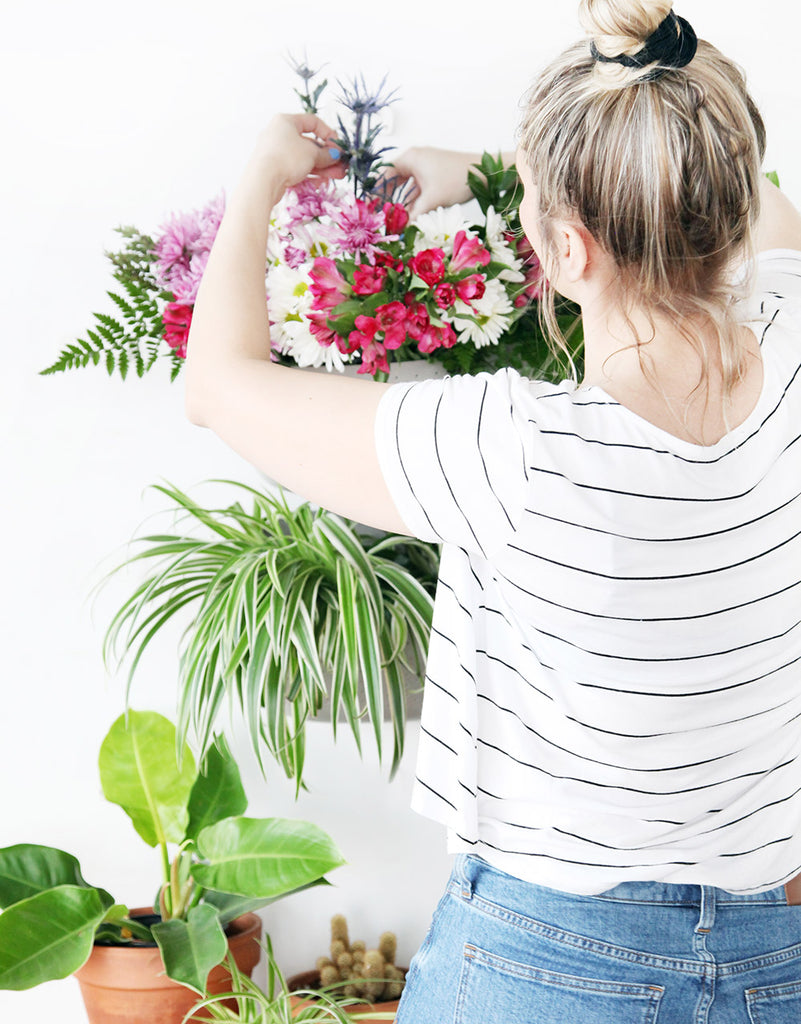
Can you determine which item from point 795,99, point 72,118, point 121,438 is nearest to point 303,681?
point 121,438

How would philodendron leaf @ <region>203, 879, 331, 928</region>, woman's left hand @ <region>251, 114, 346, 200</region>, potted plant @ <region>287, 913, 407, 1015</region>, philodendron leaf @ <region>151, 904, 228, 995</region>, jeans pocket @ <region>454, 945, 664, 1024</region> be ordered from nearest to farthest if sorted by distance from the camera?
1. jeans pocket @ <region>454, 945, 664, 1024</region>
2. woman's left hand @ <region>251, 114, 346, 200</region>
3. philodendron leaf @ <region>151, 904, 228, 995</region>
4. philodendron leaf @ <region>203, 879, 331, 928</region>
5. potted plant @ <region>287, 913, 407, 1015</region>

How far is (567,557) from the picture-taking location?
681 millimetres

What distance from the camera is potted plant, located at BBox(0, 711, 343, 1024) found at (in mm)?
1281

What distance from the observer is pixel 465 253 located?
3.50 feet

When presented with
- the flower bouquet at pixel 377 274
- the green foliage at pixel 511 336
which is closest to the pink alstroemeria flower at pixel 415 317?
the flower bouquet at pixel 377 274

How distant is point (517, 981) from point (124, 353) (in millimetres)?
941

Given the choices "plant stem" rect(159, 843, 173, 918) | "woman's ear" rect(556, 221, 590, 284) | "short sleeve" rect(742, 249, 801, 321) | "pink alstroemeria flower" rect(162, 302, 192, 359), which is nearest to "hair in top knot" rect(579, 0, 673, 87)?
"woman's ear" rect(556, 221, 590, 284)

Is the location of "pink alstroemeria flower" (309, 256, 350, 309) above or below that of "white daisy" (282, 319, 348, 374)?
above

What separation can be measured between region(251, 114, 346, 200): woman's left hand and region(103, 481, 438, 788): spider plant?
1.37 feet

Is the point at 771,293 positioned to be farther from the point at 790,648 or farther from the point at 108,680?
the point at 108,680

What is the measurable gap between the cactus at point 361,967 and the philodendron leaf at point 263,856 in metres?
0.27

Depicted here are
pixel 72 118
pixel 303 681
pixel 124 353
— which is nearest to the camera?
pixel 303 681

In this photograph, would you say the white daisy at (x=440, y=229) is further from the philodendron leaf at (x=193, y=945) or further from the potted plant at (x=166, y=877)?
the philodendron leaf at (x=193, y=945)

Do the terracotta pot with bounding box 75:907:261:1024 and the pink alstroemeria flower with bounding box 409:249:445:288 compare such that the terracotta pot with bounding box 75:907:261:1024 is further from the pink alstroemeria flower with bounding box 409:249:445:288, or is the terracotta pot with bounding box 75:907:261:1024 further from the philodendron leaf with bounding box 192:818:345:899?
the pink alstroemeria flower with bounding box 409:249:445:288
